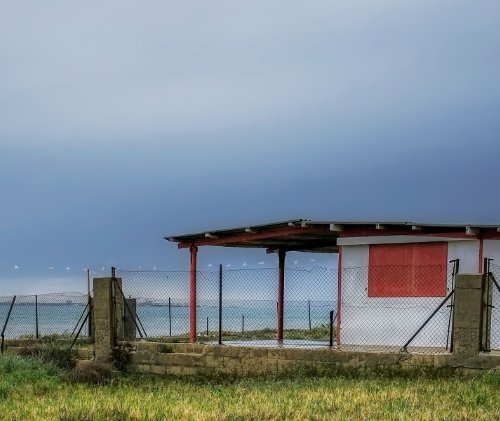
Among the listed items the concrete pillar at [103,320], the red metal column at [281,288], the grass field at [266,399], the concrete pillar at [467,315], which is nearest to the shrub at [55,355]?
the concrete pillar at [103,320]

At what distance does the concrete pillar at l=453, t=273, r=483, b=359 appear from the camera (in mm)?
17281

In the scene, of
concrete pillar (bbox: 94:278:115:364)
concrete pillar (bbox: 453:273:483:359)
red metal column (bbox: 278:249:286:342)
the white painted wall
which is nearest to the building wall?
the white painted wall

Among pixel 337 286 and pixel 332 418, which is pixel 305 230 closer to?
pixel 337 286

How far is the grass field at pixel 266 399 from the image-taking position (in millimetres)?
12141

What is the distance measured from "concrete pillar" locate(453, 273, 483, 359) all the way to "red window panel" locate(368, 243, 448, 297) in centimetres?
292

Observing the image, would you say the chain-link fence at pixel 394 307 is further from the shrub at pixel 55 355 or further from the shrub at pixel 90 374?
the shrub at pixel 55 355

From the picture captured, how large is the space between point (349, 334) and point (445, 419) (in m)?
10.5

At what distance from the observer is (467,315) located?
17.5 metres

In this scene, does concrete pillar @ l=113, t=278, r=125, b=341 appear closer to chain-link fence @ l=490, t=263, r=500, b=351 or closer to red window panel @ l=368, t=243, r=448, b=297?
red window panel @ l=368, t=243, r=448, b=297

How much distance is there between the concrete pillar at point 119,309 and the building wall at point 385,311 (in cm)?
570

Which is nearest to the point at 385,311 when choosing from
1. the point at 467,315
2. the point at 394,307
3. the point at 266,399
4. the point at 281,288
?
the point at 394,307

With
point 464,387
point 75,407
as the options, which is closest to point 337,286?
point 464,387

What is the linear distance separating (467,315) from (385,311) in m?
4.16

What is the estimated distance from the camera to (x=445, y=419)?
11.4 m
